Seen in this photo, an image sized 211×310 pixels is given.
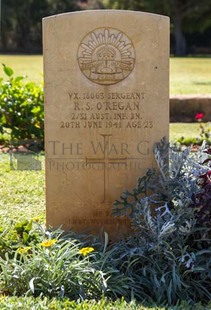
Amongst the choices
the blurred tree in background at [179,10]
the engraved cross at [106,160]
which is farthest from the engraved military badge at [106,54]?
the blurred tree in background at [179,10]

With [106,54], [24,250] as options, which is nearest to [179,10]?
[106,54]

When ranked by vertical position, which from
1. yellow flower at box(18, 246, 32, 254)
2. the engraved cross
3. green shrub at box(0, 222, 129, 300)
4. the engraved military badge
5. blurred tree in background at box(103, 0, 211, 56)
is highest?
Answer: blurred tree in background at box(103, 0, 211, 56)

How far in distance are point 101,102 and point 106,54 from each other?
347 millimetres

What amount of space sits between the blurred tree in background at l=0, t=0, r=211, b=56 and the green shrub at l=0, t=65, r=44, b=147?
1421 inches

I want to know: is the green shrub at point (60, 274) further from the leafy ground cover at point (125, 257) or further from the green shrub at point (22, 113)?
the green shrub at point (22, 113)

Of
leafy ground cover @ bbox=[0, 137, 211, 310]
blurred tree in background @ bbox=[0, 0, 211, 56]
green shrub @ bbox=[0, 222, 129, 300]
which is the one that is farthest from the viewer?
blurred tree in background @ bbox=[0, 0, 211, 56]

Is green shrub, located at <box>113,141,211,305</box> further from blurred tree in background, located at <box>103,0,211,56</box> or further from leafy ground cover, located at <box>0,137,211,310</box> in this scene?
blurred tree in background, located at <box>103,0,211,56</box>

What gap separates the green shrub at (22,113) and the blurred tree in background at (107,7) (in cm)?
3609

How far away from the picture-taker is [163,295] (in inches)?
167

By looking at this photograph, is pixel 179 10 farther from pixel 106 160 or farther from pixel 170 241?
pixel 170 241

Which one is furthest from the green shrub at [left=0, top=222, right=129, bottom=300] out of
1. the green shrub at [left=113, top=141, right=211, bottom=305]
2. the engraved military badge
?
the engraved military badge

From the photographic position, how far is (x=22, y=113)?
9.65 m

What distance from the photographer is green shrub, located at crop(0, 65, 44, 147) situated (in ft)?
31.4

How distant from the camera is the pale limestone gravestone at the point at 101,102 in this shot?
5.11 metres
